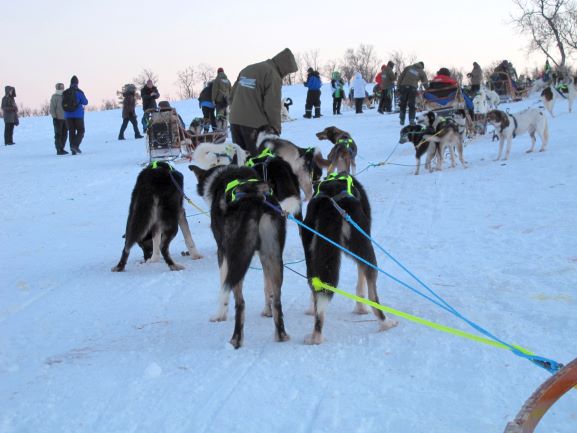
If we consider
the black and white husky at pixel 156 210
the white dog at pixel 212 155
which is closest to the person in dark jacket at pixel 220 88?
the white dog at pixel 212 155

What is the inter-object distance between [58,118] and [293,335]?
467 inches

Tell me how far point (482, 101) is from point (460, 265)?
36.3 ft

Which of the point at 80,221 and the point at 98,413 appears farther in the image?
the point at 80,221

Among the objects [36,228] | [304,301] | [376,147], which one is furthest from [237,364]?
[376,147]

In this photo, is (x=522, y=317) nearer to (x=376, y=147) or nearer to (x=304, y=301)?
(x=304, y=301)

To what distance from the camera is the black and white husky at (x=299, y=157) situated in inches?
244

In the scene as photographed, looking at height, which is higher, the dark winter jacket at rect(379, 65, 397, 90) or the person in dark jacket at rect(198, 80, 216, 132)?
the dark winter jacket at rect(379, 65, 397, 90)

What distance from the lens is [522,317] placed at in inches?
127

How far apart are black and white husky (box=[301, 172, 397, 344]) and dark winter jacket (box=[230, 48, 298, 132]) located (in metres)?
3.25

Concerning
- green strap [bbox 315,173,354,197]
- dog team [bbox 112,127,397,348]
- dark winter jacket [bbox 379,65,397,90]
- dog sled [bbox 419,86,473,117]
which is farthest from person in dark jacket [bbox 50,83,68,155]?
green strap [bbox 315,173,354,197]

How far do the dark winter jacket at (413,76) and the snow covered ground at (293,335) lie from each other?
7480mm

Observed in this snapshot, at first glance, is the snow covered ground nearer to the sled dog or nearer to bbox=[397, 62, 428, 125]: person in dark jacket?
the sled dog

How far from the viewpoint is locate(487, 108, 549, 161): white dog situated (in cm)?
978

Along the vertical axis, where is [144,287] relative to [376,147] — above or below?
below
